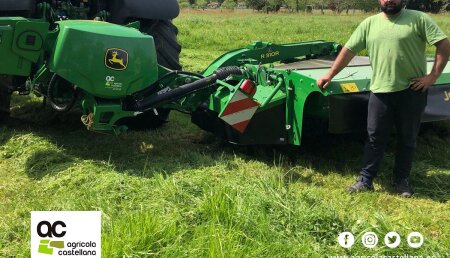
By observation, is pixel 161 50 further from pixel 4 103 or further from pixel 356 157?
pixel 356 157

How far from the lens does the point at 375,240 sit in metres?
2.65

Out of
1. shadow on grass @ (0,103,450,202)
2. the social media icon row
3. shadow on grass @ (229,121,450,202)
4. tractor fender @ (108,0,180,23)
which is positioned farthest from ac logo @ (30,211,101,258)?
tractor fender @ (108,0,180,23)

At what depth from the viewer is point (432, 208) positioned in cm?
335

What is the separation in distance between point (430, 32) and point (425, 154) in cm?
137

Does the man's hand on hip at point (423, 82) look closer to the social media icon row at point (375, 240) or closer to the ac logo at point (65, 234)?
the social media icon row at point (375, 240)

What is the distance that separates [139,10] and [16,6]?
0.99 m

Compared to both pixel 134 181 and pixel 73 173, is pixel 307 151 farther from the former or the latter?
pixel 73 173

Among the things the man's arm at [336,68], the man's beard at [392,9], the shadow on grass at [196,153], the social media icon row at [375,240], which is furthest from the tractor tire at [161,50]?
the social media icon row at [375,240]

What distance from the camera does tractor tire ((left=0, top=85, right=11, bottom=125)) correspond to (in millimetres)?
4219

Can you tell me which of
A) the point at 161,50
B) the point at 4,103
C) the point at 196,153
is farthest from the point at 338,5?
the point at 4,103

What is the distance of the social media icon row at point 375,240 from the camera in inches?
103

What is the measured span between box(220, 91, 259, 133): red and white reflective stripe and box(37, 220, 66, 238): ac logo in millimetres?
1503

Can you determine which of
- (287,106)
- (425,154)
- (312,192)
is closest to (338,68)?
(287,106)

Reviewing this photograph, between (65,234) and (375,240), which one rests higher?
(65,234)
